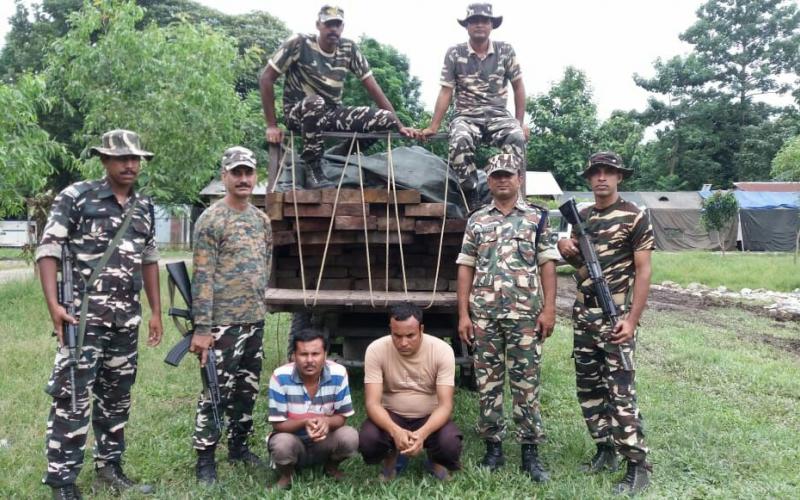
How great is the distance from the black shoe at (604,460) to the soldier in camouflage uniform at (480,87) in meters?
1.71

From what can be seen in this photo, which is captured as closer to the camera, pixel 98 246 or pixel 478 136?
pixel 98 246

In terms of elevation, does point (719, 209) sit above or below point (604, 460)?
above

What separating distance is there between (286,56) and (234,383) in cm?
221

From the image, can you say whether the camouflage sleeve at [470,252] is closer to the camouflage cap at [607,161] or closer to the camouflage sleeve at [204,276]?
the camouflage cap at [607,161]

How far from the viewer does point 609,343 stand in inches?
132

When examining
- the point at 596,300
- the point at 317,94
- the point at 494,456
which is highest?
the point at 317,94

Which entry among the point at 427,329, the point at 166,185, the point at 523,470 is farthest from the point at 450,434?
the point at 166,185

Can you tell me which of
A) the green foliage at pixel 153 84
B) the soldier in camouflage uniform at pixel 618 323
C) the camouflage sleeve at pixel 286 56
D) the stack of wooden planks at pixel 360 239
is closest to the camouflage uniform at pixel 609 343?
the soldier in camouflage uniform at pixel 618 323

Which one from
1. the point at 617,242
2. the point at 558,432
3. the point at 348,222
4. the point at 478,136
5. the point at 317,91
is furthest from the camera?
the point at 317,91

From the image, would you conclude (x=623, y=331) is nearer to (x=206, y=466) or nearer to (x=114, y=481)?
(x=206, y=466)

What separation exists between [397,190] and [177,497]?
2.09m

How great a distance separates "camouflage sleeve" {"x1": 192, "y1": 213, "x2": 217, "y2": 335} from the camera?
3.17m

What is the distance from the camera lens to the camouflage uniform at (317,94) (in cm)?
420

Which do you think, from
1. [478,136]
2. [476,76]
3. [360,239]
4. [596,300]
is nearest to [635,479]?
[596,300]
